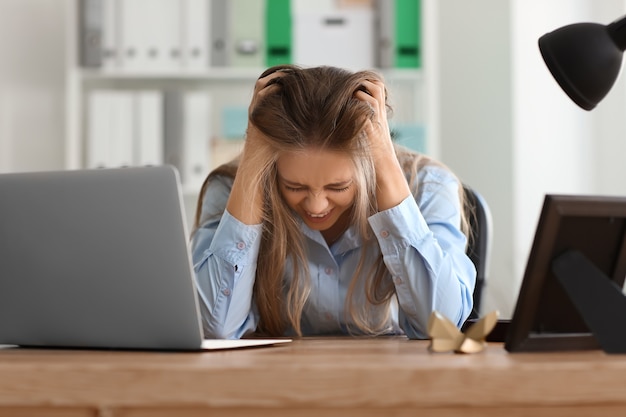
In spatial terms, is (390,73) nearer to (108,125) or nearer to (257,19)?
(257,19)

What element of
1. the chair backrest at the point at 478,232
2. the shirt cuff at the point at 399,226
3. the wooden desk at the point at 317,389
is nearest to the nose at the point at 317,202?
the shirt cuff at the point at 399,226

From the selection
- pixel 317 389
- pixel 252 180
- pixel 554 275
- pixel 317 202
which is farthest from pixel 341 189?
pixel 317 389

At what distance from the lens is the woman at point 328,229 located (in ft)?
4.87

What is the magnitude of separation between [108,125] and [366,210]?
1.60 m

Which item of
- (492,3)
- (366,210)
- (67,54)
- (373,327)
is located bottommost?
(373,327)

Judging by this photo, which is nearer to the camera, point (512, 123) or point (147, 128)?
point (147, 128)

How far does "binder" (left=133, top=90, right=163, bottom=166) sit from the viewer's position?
293 cm

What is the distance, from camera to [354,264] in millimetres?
1693

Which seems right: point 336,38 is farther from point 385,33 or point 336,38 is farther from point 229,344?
point 229,344

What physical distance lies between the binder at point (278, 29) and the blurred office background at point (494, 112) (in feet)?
1.49

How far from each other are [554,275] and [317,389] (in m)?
0.32

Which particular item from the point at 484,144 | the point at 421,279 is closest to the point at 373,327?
the point at 421,279

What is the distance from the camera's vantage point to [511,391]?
0.76m

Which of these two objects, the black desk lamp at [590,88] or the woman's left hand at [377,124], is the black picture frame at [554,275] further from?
the woman's left hand at [377,124]
